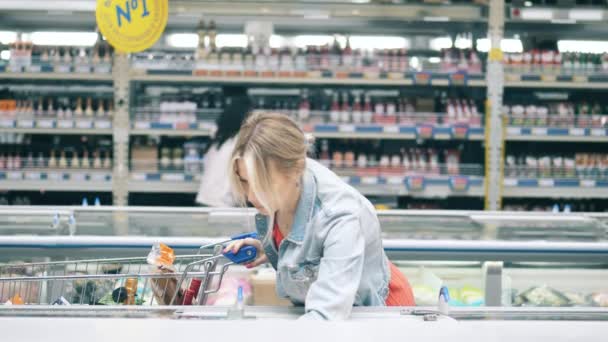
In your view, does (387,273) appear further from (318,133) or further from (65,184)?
(65,184)

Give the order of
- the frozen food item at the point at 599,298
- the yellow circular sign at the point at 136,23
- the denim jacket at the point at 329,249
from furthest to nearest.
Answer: the yellow circular sign at the point at 136,23, the frozen food item at the point at 599,298, the denim jacket at the point at 329,249

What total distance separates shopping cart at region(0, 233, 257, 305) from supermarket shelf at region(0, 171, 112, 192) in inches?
115

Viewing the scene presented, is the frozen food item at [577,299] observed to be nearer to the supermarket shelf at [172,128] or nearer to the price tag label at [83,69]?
the supermarket shelf at [172,128]

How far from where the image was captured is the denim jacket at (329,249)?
156cm

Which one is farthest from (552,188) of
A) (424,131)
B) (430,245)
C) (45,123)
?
(45,123)

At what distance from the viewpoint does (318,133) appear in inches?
222

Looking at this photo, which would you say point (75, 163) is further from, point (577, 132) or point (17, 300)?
point (577, 132)

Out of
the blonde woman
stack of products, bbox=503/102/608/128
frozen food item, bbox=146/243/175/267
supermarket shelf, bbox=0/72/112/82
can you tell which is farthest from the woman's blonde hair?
stack of products, bbox=503/102/608/128

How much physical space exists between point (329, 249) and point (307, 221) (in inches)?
4.6

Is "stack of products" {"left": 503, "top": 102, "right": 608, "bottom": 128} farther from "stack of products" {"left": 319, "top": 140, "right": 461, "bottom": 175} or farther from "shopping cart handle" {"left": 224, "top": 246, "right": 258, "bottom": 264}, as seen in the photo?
"shopping cart handle" {"left": 224, "top": 246, "right": 258, "bottom": 264}

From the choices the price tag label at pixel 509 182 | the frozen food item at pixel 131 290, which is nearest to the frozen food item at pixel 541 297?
the frozen food item at pixel 131 290

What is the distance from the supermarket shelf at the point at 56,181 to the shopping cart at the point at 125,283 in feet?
9.56

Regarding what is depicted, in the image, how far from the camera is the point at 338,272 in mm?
1570

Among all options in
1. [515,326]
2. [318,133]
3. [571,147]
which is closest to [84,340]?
[515,326]
